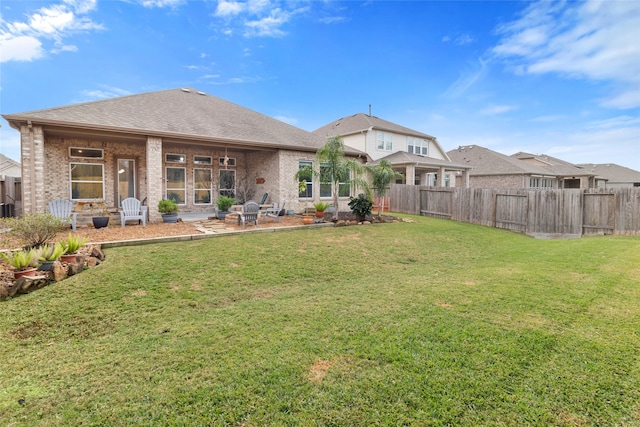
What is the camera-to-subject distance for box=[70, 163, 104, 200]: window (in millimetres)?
11484

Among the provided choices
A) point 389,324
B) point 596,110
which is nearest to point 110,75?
point 389,324

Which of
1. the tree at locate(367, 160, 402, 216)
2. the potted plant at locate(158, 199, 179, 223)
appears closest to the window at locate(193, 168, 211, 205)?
the potted plant at locate(158, 199, 179, 223)

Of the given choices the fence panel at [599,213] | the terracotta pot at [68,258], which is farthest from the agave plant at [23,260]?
the fence panel at [599,213]

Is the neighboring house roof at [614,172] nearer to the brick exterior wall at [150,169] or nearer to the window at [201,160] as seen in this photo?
the brick exterior wall at [150,169]

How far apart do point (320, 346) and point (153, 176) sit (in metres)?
10.1

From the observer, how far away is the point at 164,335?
3.57 metres

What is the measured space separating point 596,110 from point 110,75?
33.8 m

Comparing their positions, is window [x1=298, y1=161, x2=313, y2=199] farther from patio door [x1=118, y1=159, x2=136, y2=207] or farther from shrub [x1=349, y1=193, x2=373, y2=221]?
patio door [x1=118, y1=159, x2=136, y2=207]

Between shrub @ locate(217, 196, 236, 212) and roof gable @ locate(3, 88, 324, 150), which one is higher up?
roof gable @ locate(3, 88, 324, 150)

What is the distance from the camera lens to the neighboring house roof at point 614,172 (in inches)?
1661

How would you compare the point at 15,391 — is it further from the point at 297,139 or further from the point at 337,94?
the point at 337,94

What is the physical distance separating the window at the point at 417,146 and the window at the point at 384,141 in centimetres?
223

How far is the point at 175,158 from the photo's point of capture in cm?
1363

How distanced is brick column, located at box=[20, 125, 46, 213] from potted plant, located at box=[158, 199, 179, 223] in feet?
10.7
